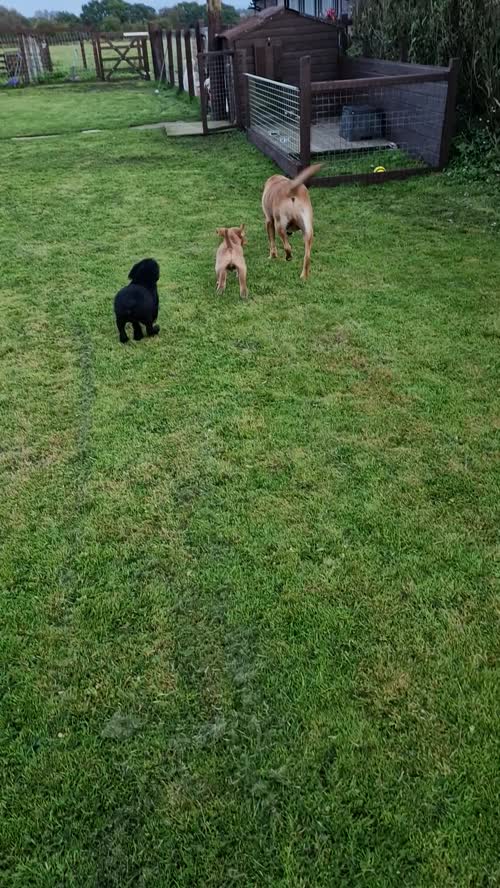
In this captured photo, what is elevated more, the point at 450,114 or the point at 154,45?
the point at 154,45

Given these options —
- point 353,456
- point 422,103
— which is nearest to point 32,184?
point 422,103

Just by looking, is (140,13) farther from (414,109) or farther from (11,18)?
(414,109)

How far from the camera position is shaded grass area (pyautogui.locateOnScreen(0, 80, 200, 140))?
13102mm

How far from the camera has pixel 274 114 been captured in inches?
376

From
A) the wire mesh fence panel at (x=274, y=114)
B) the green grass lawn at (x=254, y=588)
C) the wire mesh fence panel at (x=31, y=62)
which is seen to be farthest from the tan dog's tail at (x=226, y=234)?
the wire mesh fence panel at (x=31, y=62)

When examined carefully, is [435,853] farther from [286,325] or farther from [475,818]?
[286,325]

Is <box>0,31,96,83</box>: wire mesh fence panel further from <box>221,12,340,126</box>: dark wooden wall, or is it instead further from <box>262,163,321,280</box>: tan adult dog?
<box>262,163,321,280</box>: tan adult dog

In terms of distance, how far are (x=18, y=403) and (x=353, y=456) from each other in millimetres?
1963

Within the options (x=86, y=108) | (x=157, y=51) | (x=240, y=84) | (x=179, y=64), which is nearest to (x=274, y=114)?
(x=240, y=84)

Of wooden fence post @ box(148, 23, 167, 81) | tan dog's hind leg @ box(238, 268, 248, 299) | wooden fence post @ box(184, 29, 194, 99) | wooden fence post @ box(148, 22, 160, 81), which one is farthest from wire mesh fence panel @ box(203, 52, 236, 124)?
wooden fence post @ box(148, 22, 160, 81)

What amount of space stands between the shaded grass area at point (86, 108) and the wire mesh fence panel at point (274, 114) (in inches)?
128

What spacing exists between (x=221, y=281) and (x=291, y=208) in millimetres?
795

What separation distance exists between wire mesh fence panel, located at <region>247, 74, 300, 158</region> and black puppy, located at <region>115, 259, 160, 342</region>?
4942 mm

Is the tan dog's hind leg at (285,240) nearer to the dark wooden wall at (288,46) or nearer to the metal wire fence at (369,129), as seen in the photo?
the metal wire fence at (369,129)
